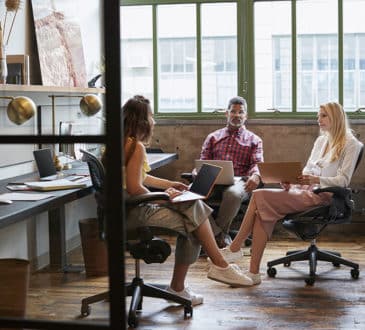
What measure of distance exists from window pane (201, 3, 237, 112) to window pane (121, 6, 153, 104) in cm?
53

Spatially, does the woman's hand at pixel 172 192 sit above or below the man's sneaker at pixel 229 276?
above

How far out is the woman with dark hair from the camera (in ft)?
12.8

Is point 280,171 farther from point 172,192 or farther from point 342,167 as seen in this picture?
point 172,192

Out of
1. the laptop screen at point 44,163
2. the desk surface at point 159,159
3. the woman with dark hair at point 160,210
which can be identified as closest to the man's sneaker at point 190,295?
the woman with dark hair at point 160,210

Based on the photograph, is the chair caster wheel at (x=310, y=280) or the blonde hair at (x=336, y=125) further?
the blonde hair at (x=336, y=125)

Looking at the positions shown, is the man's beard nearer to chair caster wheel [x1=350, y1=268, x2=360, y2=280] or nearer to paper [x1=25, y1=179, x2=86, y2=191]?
chair caster wheel [x1=350, y1=268, x2=360, y2=280]

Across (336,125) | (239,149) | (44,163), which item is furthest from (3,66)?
(239,149)

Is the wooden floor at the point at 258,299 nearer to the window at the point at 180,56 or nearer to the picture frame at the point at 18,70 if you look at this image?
the picture frame at the point at 18,70

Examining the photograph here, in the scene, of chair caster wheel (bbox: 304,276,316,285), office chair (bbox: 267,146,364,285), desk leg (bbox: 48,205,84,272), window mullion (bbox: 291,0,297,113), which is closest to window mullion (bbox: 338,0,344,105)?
window mullion (bbox: 291,0,297,113)

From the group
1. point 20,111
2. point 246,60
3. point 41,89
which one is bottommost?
point 20,111

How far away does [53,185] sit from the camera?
4.20m

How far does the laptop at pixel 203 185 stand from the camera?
13.2 ft

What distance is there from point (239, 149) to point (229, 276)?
177 cm

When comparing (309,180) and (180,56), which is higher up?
(180,56)
